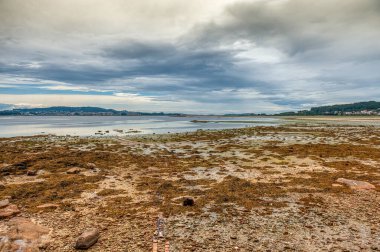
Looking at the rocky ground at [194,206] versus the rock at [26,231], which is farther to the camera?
the rocky ground at [194,206]

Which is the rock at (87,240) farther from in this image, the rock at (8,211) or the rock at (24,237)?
the rock at (8,211)

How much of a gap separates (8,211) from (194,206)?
8.36 metres

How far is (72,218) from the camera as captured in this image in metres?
10.5

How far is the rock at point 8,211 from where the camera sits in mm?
10207

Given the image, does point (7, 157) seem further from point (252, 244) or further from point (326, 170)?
point (326, 170)

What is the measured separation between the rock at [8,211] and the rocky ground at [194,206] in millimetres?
37

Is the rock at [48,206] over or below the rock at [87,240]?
below

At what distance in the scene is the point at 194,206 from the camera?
38.9 ft

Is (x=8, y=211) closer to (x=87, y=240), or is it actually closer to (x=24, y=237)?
(x=24, y=237)

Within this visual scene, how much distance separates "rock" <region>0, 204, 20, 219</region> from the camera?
1021 cm

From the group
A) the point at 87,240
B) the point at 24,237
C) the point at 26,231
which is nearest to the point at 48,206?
the point at 26,231

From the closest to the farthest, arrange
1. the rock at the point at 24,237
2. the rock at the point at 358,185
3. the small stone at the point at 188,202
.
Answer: the rock at the point at 24,237
the small stone at the point at 188,202
the rock at the point at 358,185

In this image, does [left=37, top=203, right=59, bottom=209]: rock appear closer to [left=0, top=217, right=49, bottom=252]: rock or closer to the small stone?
[left=0, top=217, right=49, bottom=252]: rock

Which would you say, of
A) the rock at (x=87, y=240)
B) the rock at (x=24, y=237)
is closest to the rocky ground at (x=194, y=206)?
the rock at (x=24, y=237)
